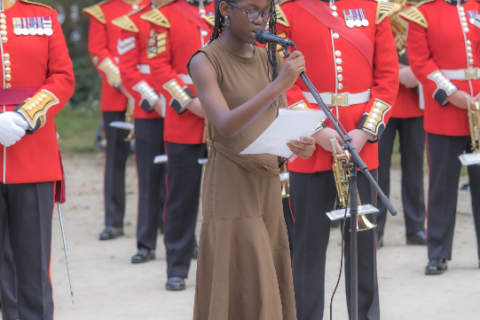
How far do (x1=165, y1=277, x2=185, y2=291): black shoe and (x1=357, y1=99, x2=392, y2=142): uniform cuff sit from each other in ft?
6.65

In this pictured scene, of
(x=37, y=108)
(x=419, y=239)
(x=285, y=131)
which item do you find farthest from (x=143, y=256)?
(x=285, y=131)

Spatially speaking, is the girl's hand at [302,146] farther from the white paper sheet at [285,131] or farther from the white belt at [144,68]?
the white belt at [144,68]

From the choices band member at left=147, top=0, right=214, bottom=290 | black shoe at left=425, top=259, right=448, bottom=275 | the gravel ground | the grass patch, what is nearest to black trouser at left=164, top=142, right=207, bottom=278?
band member at left=147, top=0, right=214, bottom=290

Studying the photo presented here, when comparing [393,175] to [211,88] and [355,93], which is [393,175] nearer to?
[355,93]

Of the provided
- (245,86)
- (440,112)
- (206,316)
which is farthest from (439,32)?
(206,316)

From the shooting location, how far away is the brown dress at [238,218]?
2.95 meters

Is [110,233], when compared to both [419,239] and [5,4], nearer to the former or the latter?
[419,239]

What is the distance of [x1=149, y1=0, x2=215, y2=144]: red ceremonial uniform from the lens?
5.14 meters

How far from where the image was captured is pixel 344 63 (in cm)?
384

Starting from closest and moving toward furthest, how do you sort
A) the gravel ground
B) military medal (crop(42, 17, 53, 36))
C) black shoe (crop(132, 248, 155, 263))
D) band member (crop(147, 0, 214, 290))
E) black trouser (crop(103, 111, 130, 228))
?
military medal (crop(42, 17, 53, 36))
the gravel ground
band member (crop(147, 0, 214, 290))
black shoe (crop(132, 248, 155, 263))
black trouser (crop(103, 111, 130, 228))

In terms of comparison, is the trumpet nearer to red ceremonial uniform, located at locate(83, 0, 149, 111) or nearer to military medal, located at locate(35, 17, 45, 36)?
military medal, located at locate(35, 17, 45, 36)

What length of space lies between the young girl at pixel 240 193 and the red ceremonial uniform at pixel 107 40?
4063 millimetres

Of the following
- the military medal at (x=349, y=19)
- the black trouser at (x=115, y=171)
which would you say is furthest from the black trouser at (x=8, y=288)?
the black trouser at (x=115, y=171)

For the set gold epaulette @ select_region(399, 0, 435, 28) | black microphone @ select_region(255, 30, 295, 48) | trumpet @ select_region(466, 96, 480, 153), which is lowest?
trumpet @ select_region(466, 96, 480, 153)
